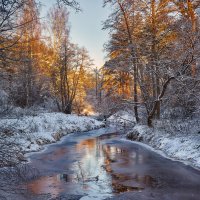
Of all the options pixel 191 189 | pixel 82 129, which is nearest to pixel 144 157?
pixel 191 189

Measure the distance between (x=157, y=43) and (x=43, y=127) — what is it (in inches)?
377

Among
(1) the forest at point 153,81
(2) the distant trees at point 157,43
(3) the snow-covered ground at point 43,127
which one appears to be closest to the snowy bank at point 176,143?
(1) the forest at point 153,81

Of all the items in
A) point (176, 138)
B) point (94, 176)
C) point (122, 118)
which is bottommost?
point (94, 176)

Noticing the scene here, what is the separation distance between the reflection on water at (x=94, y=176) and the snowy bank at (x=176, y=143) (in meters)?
1.36

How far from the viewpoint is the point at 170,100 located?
19000mm

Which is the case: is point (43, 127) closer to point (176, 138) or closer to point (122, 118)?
point (122, 118)

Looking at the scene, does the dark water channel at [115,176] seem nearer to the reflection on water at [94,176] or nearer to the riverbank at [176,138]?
the reflection on water at [94,176]

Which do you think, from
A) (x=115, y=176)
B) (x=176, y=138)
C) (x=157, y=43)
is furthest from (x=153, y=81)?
(x=115, y=176)

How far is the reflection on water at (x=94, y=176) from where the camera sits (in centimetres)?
918

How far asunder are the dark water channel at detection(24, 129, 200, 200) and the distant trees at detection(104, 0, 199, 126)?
16.5 ft

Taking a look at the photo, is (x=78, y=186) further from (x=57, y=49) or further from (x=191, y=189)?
(x=57, y=49)

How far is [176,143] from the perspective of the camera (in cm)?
1455

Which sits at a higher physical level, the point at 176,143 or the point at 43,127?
the point at 43,127

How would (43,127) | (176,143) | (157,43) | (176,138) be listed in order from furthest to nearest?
(43,127)
(157,43)
(176,138)
(176,143)
